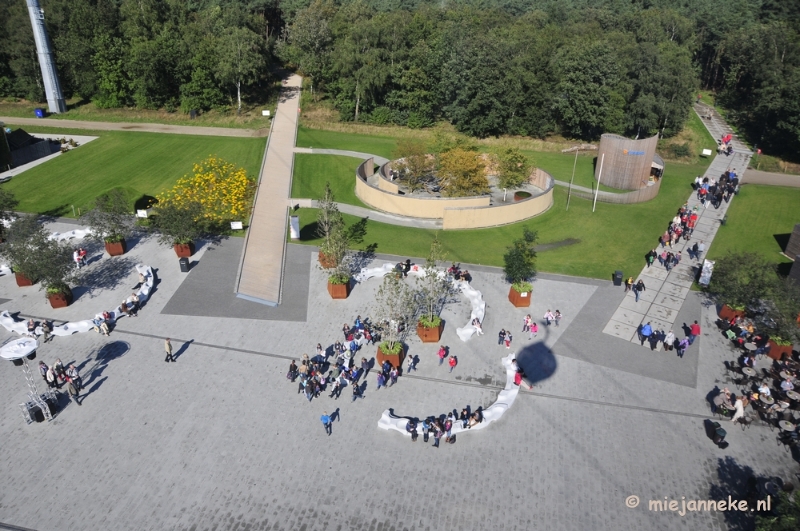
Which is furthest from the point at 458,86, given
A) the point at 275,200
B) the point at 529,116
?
the point at 275,200

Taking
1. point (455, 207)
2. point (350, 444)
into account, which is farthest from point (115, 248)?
point (455, 207)

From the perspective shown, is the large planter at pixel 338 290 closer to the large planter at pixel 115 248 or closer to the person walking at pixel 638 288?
the large planter at pixel 115 248

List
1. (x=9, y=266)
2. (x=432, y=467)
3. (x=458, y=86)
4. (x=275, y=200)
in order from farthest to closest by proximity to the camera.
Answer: (x=458, y=86) → (x=275, y=200) → (x=9, y=266) → (x=432, y=467)

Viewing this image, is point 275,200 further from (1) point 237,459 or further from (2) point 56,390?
(1) point 237,459

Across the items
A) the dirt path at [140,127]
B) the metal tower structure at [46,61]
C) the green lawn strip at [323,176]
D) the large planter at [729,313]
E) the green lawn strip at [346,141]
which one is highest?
the metal tower structure at [46,61]

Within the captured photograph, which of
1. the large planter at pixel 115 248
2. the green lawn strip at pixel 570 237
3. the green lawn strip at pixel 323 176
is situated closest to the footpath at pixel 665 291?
the green lawn strip at pixel 570 237

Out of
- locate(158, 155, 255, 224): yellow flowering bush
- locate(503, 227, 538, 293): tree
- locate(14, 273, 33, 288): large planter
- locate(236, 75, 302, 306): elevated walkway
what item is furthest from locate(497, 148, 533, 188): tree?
locate(14, 273, 33, 288): large planter
